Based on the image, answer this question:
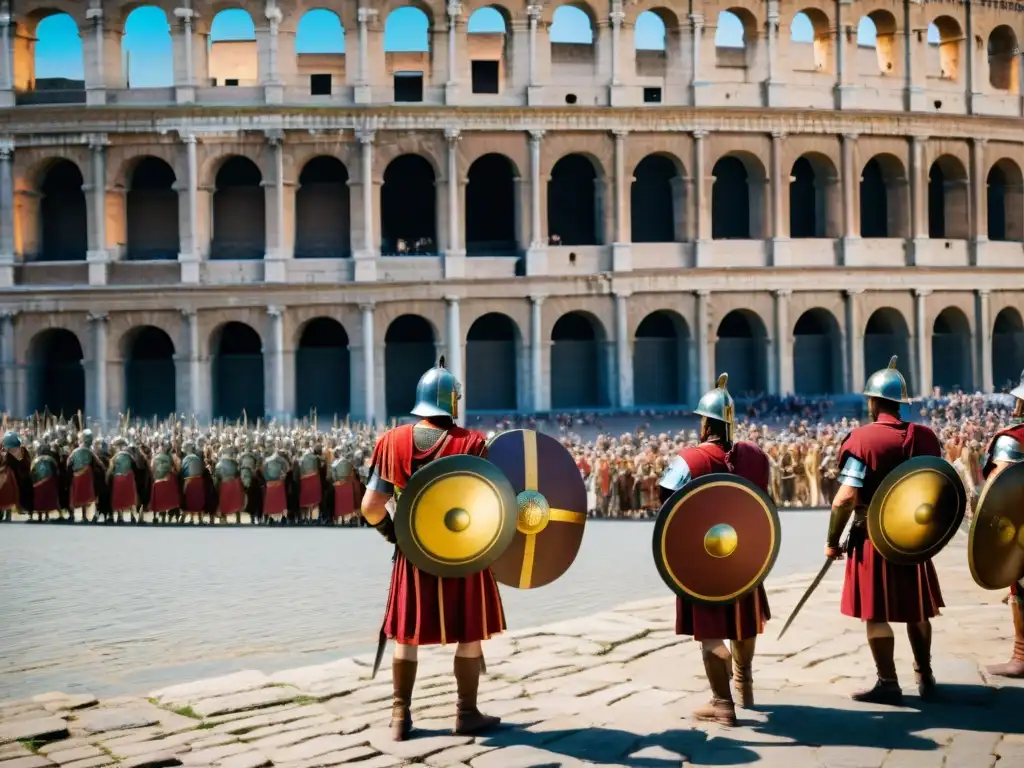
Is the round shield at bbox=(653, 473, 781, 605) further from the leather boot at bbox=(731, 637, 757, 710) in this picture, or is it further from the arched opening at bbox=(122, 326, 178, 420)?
the arched opening at bbox=(122, 326, 178, 420)

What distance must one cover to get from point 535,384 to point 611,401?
2122 millimetres

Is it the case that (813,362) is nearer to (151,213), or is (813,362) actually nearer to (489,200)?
(489,200)

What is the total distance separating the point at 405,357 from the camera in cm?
3578

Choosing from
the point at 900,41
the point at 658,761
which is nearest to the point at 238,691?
the point at 658,761

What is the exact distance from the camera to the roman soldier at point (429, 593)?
23.0 ft

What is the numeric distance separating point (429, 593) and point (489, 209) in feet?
96.1

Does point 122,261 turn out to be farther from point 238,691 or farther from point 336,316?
point 238,691

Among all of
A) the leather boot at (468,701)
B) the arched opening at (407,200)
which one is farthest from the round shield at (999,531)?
the arched opening at (407,200)

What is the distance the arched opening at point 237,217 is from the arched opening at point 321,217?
1.02 m

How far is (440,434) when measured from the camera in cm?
719

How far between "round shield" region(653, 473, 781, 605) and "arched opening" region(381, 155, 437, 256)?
29013 mm

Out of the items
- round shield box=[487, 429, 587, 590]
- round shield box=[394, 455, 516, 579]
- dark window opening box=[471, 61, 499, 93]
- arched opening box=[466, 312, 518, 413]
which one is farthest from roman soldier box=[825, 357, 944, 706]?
dark window opening box=[471, 61, 499, 93]

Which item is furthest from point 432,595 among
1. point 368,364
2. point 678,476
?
point 368,364

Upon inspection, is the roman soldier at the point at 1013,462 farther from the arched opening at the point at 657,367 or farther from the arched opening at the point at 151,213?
the arched opening at the point at 151,213
